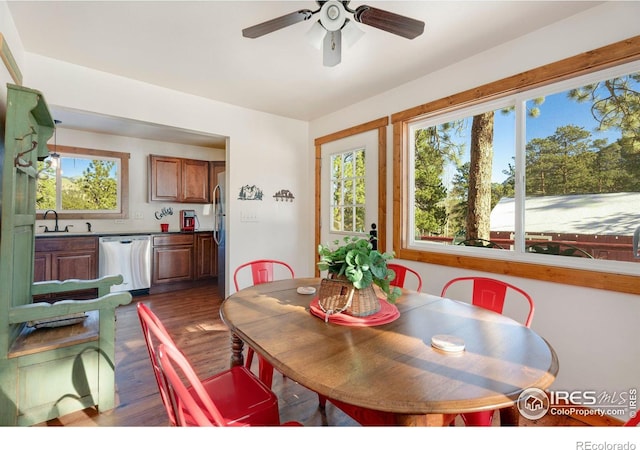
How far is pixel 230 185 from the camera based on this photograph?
3627 mm

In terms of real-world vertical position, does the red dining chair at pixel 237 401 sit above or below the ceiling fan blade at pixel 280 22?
below

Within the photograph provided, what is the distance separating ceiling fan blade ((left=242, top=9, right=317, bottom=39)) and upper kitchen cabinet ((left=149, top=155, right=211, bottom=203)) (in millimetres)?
3904

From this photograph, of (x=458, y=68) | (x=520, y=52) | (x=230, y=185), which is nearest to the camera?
(x=520, y=52)

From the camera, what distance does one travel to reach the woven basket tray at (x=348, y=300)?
1.36 metres

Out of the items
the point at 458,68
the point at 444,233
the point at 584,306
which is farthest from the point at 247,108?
the point at 584,306

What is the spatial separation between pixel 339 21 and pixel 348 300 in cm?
147

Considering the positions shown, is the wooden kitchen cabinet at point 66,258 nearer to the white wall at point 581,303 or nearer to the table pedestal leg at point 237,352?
the table pedestal leg at point 237,352

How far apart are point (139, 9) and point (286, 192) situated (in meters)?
2.46

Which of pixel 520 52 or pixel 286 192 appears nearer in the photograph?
pixel 520 52

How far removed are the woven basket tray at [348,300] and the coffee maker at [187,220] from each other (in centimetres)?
437

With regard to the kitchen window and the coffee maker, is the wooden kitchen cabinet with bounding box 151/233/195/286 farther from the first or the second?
the kitchen window

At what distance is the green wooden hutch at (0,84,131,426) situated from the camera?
1.54 meters

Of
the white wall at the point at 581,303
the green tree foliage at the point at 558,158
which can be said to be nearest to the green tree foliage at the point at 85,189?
the green tree foliage at the point at 558,158
